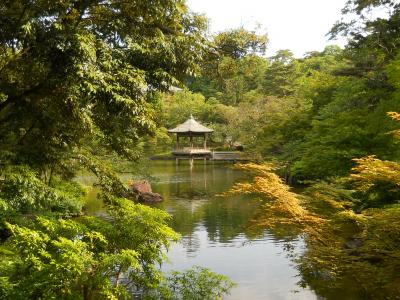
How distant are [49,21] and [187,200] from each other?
1514 centimetres

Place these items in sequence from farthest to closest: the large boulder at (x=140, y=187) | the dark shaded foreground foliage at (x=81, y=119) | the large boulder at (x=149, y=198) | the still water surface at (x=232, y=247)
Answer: the large boulder at (x=140, y=187), the large boulder at (x=149, y=198), the still water surface at (x=232, y=247), the dark shaded foreground foliage at (x=81, y=119)

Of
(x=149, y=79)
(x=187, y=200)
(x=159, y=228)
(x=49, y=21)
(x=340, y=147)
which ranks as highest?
(x=49, y=21)

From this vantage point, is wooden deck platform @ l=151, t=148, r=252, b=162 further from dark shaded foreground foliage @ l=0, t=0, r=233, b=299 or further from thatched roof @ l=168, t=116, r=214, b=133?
dark shaded foreground foliage @ l=0, t=0, r=233, b=299

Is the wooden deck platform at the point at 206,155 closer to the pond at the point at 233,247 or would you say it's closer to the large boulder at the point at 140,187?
the pond at the point at 233,247

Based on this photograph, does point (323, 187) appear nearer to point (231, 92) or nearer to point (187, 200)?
point (187, 200)

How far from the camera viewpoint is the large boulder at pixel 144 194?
2023cm

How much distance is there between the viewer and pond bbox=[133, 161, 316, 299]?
9.71 metres

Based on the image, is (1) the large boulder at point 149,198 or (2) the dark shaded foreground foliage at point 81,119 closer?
(2) the dark shaded foreground foliage at point 81,119

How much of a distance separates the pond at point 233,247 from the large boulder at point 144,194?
0.71m

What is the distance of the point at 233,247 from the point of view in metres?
12.7

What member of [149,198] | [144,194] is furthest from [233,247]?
[144,194]

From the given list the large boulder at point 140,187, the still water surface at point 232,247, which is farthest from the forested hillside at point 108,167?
the large boulder at point 140,187

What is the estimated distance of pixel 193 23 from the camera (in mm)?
8961

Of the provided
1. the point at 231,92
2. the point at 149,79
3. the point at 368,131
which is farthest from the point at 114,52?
the point at 231,92
